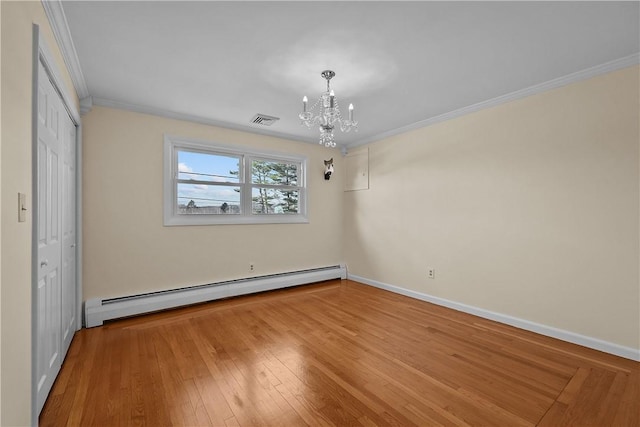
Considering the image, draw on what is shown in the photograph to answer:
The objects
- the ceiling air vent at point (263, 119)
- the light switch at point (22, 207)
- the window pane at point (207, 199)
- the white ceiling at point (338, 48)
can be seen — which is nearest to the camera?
the light switch at point (22, 207)

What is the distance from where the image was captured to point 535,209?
9.53 feet

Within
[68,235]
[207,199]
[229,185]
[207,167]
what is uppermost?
[207,167]

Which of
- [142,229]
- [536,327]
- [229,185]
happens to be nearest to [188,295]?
[142,229]

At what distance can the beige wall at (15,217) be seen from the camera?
1.14 meters

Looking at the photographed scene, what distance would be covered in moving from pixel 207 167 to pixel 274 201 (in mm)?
1127

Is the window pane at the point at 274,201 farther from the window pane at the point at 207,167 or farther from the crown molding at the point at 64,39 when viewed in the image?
the crown molding at the point at 64,39

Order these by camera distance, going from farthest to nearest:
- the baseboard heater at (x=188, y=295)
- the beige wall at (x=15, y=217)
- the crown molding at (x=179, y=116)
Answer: the crown molding at (x=179, y=116), the baseboard heater at (x=188, y=295), the beige wall at (x=15, y=217)

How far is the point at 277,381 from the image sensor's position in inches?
80.0

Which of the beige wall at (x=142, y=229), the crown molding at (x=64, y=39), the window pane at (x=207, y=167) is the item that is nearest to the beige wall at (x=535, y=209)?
the beige wall at (x=142, y=229)

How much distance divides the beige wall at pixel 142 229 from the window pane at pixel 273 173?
0.28 m

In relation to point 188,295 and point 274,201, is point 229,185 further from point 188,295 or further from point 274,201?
point 188,295

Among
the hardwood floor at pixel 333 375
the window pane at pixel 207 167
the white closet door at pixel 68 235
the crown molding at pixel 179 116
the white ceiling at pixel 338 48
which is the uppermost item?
the white ceiling at pixel 338 48

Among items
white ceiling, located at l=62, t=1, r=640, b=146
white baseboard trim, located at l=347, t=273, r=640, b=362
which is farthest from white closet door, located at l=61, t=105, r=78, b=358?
white baseboard trim, located at l=347, t=273, r=640, b=362

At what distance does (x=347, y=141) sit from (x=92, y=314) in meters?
4.14
